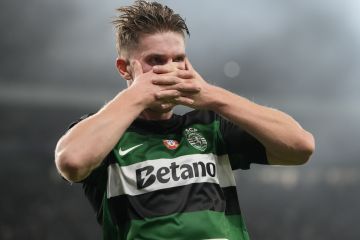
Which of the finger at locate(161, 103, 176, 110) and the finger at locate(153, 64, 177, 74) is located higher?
the finger at locate(153, 64, 177, 74)

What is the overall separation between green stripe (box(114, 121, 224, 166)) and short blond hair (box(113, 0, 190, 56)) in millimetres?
331

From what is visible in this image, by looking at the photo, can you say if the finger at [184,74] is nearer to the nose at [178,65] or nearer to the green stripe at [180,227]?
the nose at [178,65]

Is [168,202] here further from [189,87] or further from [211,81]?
[211,81]

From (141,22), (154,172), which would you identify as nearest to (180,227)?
(154,172)

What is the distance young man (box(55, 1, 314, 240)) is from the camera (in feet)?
5.29

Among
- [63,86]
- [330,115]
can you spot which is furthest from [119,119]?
[330,115]

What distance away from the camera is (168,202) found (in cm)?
165

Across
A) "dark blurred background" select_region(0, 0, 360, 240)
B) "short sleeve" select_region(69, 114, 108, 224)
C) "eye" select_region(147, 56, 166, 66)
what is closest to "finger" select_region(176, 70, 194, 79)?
"eye" select_region(147, 56, 166, 66)

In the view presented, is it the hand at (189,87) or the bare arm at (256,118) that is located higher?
the hand at (189,87)

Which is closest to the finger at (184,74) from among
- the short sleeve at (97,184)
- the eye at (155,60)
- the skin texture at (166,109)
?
the skin texture at (166,109)

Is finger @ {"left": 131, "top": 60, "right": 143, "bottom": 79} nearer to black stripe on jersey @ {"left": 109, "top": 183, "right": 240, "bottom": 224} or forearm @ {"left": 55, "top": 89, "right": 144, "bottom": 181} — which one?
forearm @ {"left": 55, "top": 89, "right": 144, "bottom": 181}

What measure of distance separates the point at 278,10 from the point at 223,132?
8.37 meters

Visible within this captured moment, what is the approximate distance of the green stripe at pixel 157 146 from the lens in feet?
5.68

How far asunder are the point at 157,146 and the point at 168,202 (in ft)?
0.67
